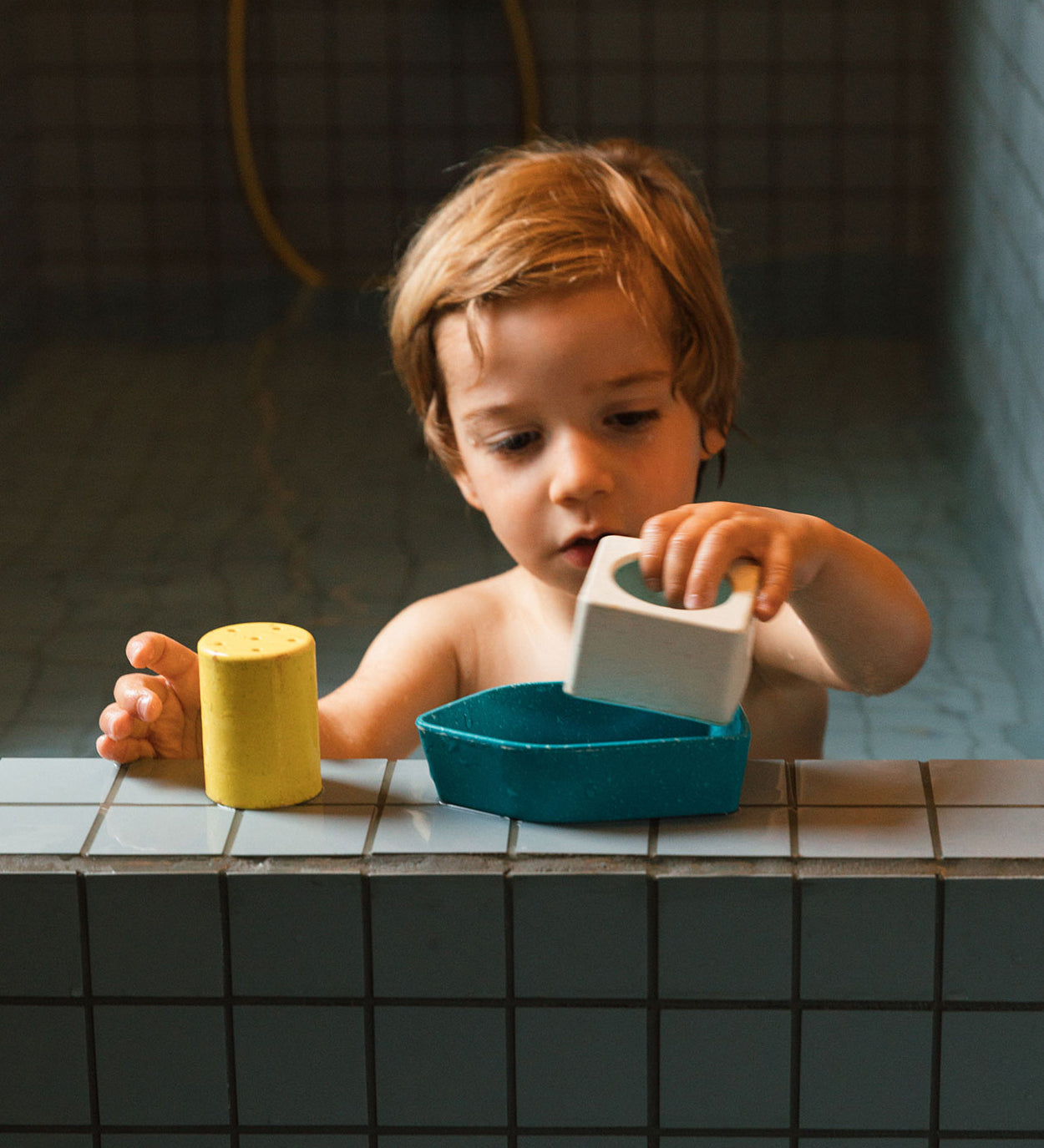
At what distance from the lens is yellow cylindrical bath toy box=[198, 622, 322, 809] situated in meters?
0.88

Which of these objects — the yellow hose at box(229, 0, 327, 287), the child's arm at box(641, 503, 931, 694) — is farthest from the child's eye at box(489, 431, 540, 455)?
the yellow hose at box(229, 0, 327, 287)

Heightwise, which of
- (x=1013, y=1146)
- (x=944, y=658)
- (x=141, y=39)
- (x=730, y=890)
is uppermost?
(x=141, y=39)

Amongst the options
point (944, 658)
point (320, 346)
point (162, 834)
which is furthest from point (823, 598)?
point (320, 346)

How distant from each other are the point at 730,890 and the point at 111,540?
5.85 feet

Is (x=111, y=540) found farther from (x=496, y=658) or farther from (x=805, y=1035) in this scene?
(x=805, y=1035)

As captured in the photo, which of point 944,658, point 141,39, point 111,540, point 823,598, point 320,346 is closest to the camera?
point 823,598

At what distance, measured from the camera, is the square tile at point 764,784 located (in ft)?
2.95

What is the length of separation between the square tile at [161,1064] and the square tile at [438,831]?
0.13 m

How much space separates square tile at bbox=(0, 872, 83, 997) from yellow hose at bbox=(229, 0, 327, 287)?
9.75 feet

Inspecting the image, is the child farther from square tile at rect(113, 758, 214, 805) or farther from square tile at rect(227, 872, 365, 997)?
square tile at rect(227, 872, 365, 997)

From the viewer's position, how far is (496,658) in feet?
4.70

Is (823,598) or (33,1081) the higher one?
(823,598)

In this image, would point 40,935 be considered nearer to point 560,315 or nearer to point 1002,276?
point 560,315

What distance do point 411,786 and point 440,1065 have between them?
0.50ft
